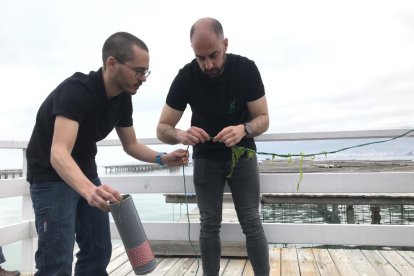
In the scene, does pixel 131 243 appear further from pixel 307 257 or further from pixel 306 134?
pixel 307 257

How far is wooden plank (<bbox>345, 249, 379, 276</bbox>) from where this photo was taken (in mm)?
3129

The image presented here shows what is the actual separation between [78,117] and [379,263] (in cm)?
293

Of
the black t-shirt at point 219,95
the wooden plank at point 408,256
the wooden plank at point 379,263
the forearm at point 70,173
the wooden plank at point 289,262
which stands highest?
the black t-shirt at point 219,95

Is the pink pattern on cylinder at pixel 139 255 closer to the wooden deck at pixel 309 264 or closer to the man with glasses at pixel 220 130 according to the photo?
the man with glasses at pixel 220 130

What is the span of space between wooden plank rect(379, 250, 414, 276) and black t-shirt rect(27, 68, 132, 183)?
265 centimetres

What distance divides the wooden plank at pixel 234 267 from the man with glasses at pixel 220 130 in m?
0.73

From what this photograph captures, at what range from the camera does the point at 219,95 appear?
247cm

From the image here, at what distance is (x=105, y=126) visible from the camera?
2.07m

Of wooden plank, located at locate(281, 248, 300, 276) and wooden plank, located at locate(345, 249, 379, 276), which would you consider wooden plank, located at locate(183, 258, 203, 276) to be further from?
wooden plank, located at locate(345, 249, 379, 276)

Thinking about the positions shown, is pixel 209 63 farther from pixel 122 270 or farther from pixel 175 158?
pixel 122 270

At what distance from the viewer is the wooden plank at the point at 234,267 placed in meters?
3.21

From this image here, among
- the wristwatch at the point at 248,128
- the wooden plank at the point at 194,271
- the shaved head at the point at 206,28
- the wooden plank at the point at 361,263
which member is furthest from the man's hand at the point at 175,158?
the wooden plank at the point at 361,263

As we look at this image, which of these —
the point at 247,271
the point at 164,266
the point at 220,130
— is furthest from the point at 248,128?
the point at 164,266

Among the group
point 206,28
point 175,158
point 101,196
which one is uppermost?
point 206,28
